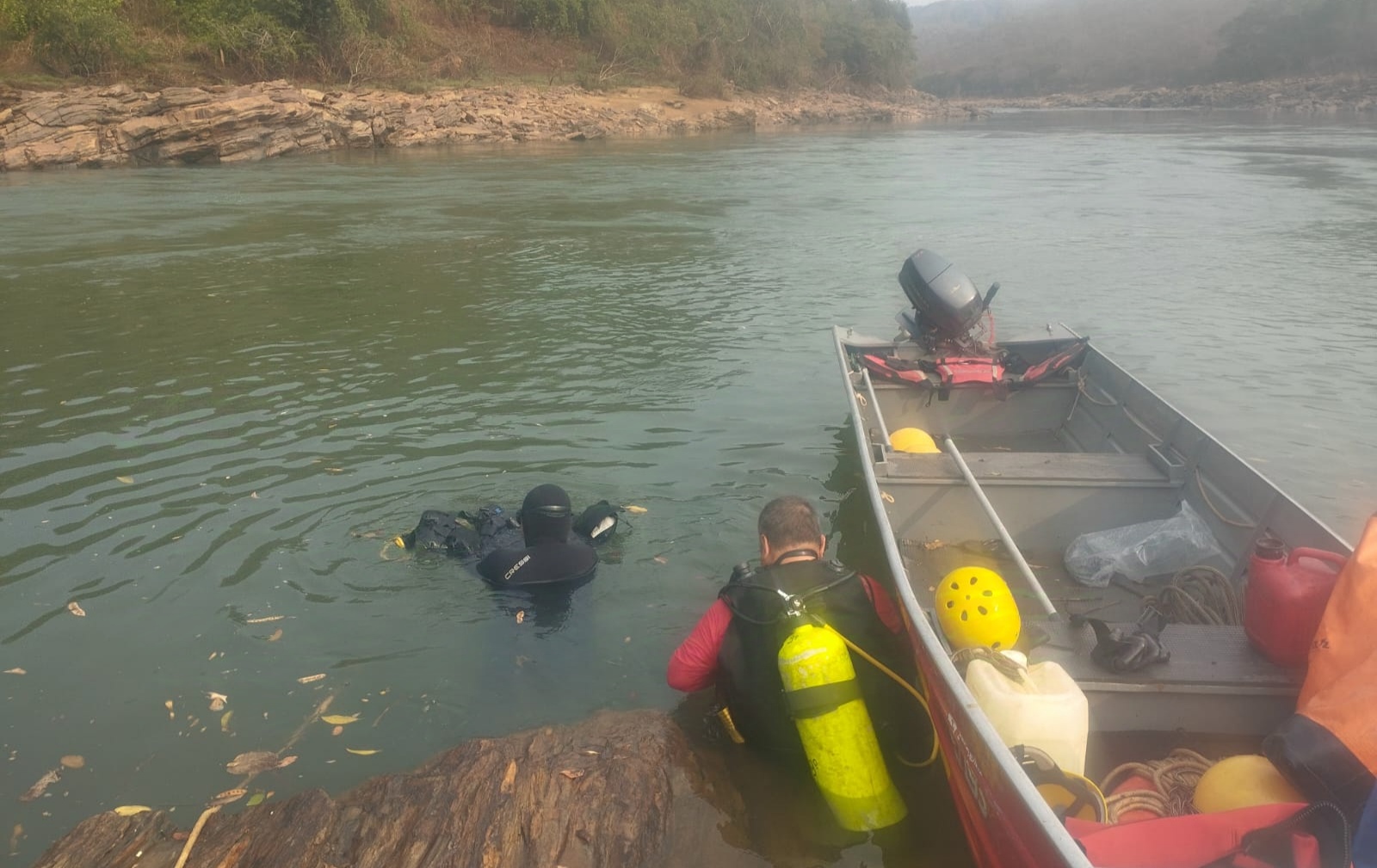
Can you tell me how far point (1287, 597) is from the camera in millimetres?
3756

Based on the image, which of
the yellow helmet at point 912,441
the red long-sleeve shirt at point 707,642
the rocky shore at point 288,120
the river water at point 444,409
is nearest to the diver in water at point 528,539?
the river water at point 444,409

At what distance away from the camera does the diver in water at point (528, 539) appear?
18.2ft

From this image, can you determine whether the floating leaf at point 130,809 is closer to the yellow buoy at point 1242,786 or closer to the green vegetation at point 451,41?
the yellow buoy at point 1242,786

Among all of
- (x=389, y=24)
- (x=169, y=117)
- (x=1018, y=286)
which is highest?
(x=389, y=24)

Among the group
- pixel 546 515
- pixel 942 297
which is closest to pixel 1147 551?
pixel 546 515

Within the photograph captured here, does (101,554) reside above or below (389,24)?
below

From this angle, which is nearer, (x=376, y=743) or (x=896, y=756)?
(x=896, y=756)

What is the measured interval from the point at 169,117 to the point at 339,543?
32.2 m

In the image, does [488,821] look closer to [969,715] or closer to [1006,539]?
[969,715]

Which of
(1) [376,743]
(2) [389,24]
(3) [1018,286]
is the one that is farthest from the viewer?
(2) [389,24]

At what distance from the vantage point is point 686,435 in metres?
8.80

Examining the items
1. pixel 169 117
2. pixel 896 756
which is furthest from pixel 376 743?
pixel 169 117

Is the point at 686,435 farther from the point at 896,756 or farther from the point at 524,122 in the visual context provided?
the point at 524,122

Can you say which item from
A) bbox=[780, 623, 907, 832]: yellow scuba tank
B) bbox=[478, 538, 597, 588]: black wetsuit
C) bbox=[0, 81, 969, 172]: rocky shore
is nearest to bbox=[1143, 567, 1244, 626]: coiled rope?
bbox=[780, 623, 907, 832]: yellow scuba tank
